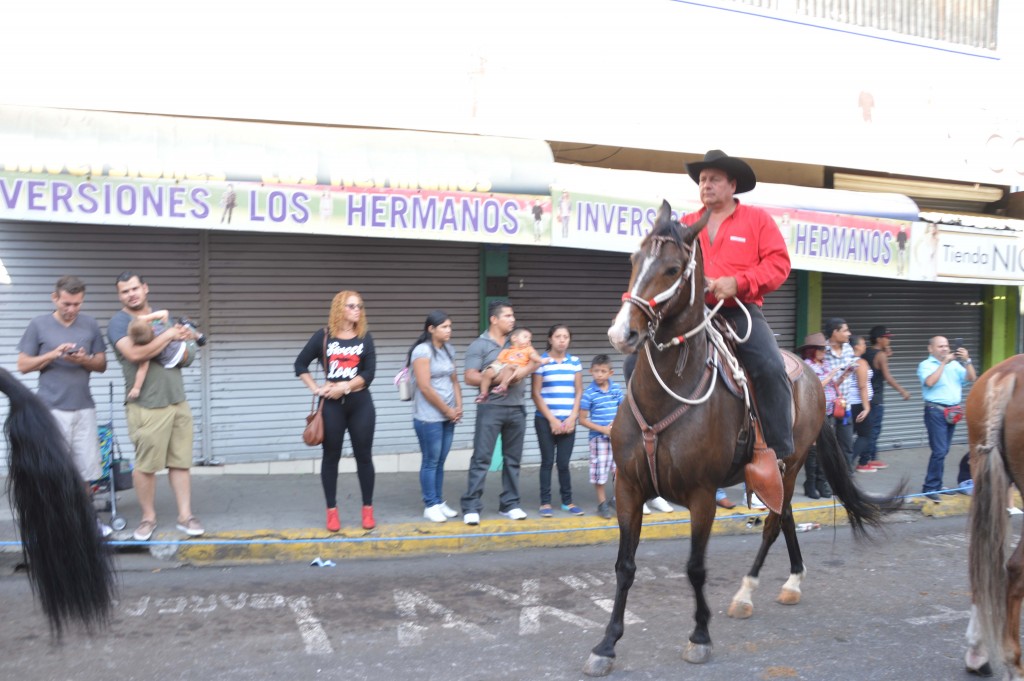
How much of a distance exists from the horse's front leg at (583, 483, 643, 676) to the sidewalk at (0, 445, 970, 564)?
123 inches

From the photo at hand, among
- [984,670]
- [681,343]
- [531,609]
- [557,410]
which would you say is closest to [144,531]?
[531,609]

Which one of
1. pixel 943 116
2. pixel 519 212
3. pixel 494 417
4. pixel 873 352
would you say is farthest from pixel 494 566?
pixel 943 116

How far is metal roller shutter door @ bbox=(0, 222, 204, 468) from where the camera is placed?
9781 mm

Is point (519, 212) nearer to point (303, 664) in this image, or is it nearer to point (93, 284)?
point (93, 284)

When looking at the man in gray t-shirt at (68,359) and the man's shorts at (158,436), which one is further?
the man's shorts at (158,436)

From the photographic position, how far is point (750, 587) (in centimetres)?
636

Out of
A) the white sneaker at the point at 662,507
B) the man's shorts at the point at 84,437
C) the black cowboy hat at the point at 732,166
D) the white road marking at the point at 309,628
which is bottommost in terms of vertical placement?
the white road marking at the point at 309,628

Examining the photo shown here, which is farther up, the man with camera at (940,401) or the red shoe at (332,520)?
the man with camera at (940,401)

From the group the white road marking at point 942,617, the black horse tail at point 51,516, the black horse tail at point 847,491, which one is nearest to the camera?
the black horse tail at point 51,516

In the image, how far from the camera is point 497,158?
10227 mm

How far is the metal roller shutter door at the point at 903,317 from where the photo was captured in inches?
566

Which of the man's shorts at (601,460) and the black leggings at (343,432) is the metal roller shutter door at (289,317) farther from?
the man's shorts at (601,460)

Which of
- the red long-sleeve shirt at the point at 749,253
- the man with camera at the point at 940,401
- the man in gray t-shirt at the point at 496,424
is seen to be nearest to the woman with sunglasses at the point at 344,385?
the man in gray t-shirt at the point at 496,424

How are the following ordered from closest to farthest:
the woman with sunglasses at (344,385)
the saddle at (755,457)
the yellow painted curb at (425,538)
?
the saddle at (755,457), the yellow painted curb at (425,538), the woman with sunglasses at (344,385)
